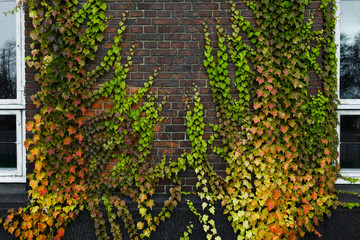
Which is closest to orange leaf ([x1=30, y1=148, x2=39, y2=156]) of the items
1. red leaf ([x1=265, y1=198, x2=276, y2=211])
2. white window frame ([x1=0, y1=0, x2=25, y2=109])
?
white window frame ([x1=0, y1=0, x2=25, y2=109])

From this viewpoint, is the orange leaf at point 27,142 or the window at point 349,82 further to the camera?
the window at point 349,82

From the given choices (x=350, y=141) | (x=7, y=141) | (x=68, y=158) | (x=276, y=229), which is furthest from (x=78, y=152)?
(x=350, y=141)

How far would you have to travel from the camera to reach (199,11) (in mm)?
2986

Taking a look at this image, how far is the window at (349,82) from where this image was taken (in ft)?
10.5

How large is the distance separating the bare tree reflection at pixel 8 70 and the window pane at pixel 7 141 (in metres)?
0.27

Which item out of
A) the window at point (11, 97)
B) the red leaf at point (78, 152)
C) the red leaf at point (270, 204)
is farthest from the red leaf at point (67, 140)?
the red leaf at point (270, 204)

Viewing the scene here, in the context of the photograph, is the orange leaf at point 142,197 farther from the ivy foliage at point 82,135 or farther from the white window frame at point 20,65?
the white window frame at point 20,65

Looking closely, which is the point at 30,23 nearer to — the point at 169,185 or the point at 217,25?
the point at 217,25

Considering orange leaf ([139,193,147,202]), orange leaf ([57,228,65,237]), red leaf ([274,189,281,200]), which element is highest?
red leaf ([274,189,281,200])

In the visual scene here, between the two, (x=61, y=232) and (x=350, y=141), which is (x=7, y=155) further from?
(x=350, y=141)

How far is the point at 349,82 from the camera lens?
3.23 metres

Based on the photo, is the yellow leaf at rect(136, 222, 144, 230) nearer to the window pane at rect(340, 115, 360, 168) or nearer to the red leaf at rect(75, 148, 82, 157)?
the red leaf at rect(75, 148, 82, 157)

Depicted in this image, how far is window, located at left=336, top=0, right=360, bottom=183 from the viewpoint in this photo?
3.19m

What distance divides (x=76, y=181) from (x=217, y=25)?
7.13 ft
